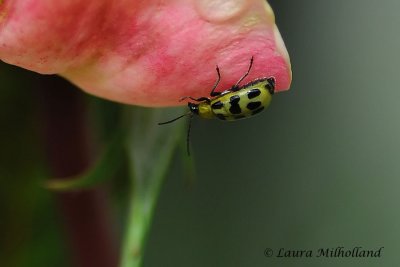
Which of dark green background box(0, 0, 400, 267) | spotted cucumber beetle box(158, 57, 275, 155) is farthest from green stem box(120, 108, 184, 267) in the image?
dark green background box(0, 0, 400, 267)

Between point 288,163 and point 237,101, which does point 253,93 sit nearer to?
point 237,101

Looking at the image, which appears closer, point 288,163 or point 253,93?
point 253,93

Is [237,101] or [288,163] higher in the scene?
[237,101]

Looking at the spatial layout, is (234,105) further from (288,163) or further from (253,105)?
(288,163)

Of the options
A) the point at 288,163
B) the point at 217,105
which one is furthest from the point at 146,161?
the point at 288,163

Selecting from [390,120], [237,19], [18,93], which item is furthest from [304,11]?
[237,19]

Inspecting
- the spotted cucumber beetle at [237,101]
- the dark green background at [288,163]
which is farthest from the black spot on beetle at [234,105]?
the dark green background at [288,163]
